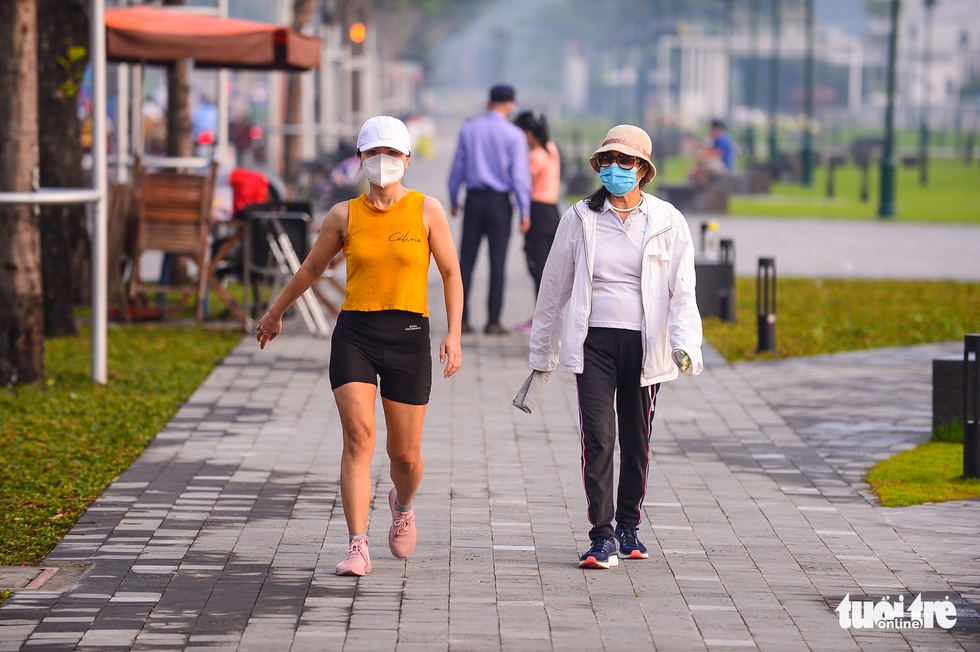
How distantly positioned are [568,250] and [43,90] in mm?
8150

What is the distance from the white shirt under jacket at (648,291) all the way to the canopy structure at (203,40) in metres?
7.66

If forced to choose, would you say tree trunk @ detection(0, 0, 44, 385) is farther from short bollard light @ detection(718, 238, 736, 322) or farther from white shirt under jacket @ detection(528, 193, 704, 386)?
short bollard light @ detection(718, 238, 736, 322)

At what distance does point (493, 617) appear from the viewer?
591 cm

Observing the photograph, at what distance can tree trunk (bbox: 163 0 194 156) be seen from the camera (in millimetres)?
15688

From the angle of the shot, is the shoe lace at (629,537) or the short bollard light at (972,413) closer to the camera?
the shoe lace at (629,537)

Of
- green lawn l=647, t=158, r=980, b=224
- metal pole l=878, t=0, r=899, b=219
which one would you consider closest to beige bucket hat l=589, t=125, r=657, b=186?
green lawn l=647, t=158, r=980, b=224

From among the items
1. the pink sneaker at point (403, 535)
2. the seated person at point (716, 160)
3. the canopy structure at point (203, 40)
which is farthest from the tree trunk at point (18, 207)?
the seated person at point (716, 160)

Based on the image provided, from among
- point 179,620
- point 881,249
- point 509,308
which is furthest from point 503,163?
point 881,249

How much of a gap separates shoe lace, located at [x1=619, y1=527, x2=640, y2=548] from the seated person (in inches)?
1130

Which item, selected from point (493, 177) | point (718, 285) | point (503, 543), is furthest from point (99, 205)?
point (718, 285)

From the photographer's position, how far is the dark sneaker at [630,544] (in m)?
6.79

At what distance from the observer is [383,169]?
6332 millimetres

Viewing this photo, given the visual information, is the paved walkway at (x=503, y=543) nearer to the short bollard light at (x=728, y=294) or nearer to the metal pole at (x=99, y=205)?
the metal pole at (x=99, y=205)

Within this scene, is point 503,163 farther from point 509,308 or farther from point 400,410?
point 400,410
